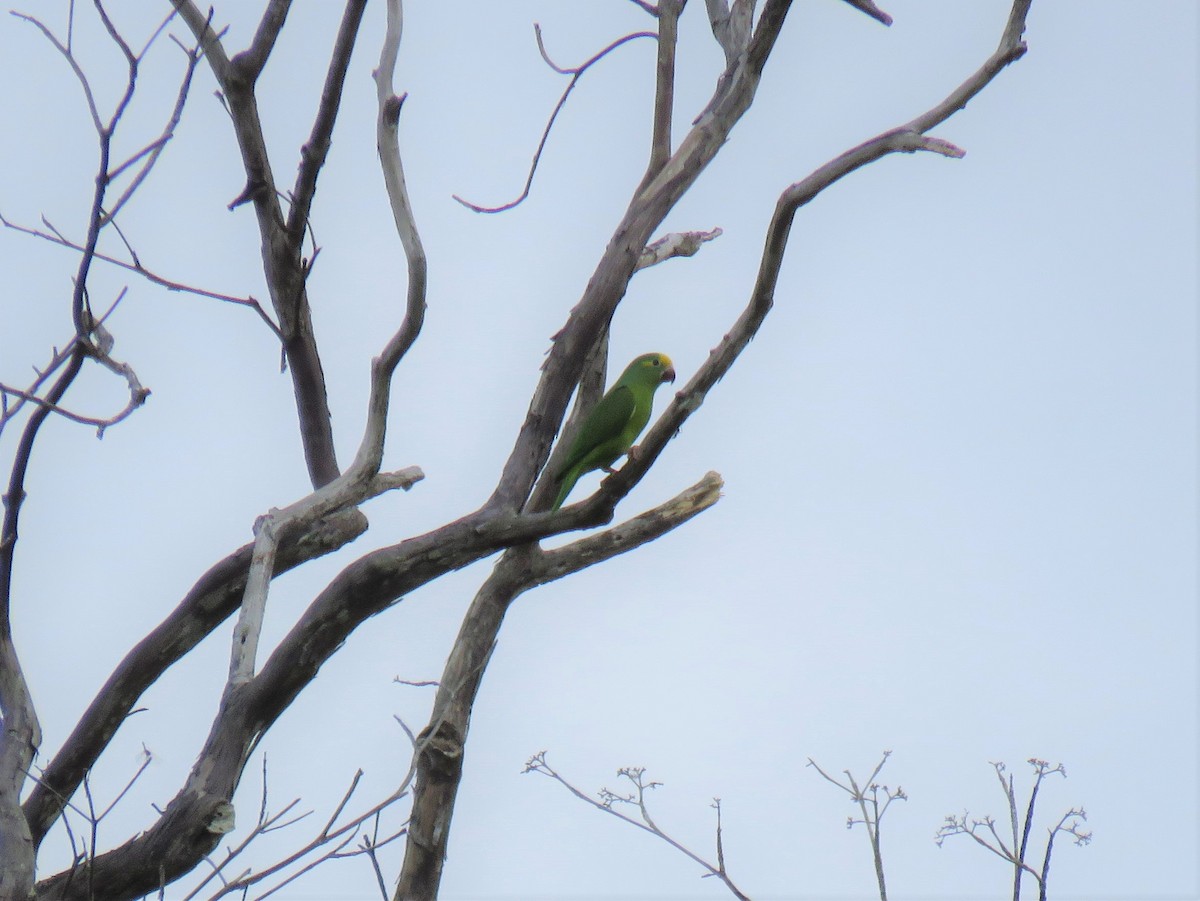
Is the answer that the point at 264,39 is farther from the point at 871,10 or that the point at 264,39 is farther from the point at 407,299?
the point at 871,10

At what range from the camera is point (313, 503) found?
161 inches

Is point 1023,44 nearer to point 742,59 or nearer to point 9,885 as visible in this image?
point 742,59

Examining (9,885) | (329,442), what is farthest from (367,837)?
(329,442)

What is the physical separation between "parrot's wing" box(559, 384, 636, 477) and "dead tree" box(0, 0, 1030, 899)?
650mm

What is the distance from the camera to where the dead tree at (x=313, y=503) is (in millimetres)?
3670

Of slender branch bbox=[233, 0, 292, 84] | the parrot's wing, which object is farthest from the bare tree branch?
the parrot's wing

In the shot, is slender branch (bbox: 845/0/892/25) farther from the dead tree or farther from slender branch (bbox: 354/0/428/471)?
slender branch (bbox: 354/0/428/471)

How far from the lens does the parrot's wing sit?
606cm

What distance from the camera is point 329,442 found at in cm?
475

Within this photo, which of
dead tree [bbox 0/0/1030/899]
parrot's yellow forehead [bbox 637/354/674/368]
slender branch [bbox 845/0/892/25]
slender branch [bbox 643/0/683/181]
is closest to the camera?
dead tree [bbox 0/0/1030/899]

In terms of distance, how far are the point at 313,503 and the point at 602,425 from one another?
2272 mm

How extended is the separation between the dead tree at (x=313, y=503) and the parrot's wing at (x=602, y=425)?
650 mm

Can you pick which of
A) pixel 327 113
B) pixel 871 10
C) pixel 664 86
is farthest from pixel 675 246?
pixel 327 113

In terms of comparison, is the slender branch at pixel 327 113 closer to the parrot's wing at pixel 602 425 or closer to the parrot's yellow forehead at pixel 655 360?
the parrot's wing at pixel 602 425
